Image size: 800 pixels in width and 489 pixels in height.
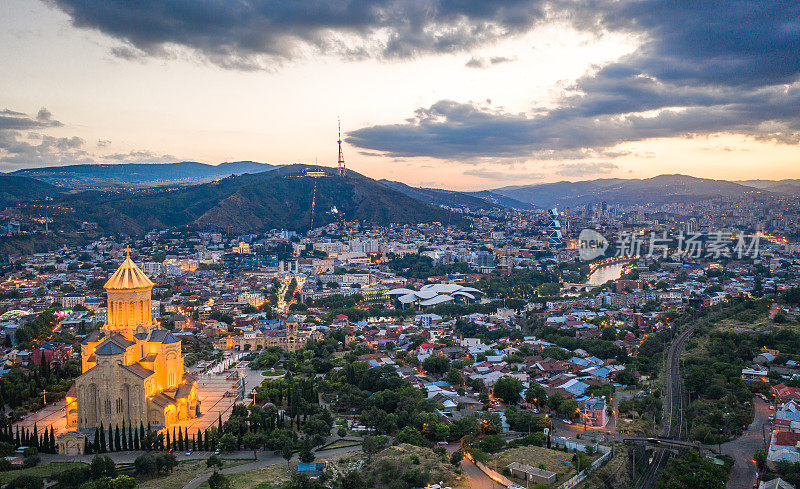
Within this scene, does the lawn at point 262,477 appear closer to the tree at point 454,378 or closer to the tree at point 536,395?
the tree at point 454,378

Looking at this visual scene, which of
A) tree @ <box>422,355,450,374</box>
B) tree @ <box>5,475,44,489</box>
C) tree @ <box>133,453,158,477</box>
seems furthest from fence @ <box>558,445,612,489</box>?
tree @ <box>5,475,44,489</box>

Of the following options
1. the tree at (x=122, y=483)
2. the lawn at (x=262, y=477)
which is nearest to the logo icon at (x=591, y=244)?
the lawn at (x=262, y=477)

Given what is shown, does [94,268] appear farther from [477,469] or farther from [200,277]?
[477,469]

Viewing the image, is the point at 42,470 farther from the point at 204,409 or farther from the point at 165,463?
the point at 204,409

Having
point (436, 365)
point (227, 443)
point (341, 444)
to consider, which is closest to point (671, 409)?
point (436, 365)

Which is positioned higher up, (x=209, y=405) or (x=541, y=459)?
(x=541, y=459)
